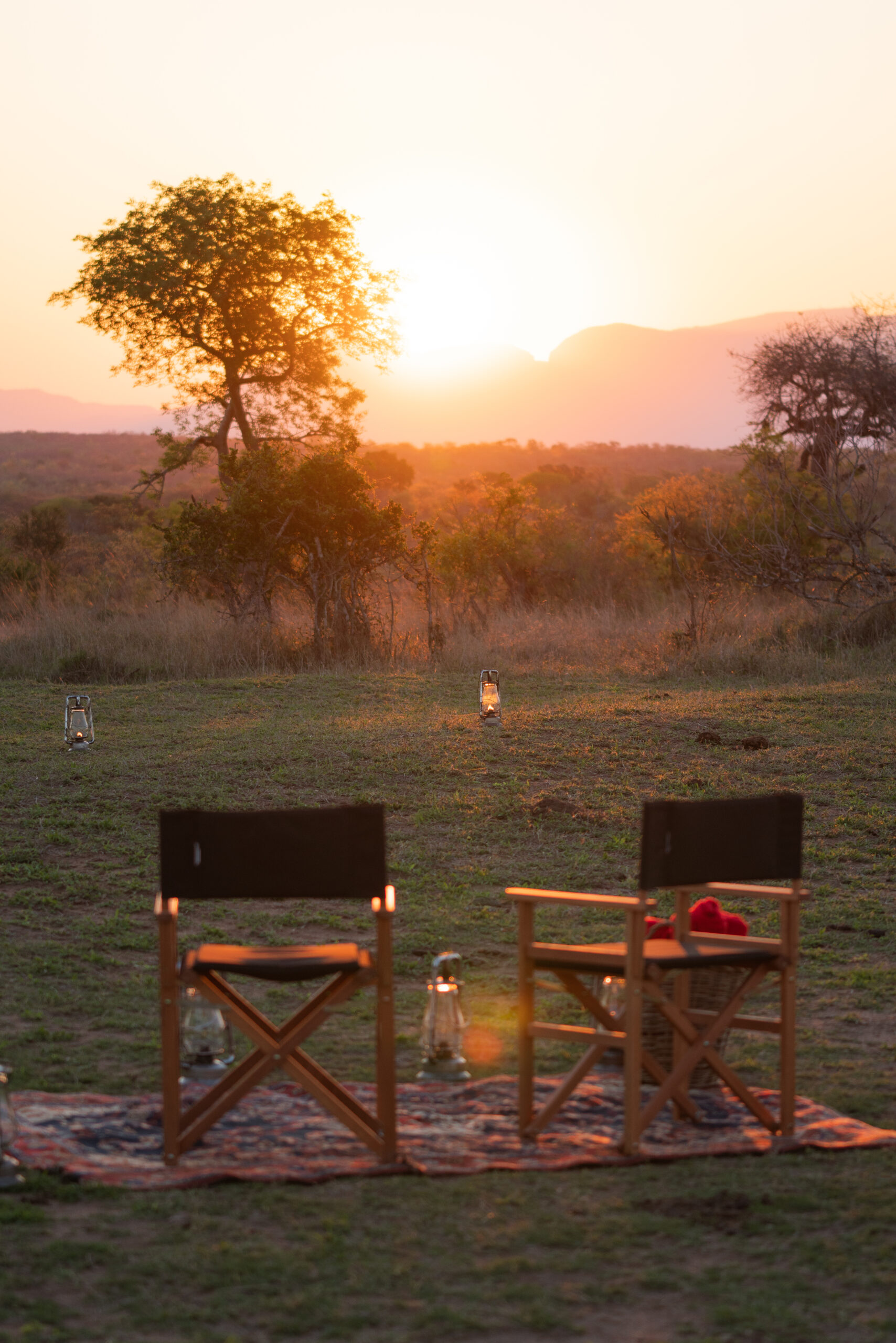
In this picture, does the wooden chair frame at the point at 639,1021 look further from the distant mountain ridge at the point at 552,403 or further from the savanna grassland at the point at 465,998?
the distant mountain ridge at the point at 552,403

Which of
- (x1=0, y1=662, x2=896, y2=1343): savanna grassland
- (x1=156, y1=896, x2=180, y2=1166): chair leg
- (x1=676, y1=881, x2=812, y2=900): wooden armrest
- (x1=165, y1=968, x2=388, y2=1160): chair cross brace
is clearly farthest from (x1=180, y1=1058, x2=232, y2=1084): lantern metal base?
(x1=676, y1=881, x2=812, y2=900): wooden armrest

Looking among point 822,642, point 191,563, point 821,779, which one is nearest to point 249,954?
point 821,779

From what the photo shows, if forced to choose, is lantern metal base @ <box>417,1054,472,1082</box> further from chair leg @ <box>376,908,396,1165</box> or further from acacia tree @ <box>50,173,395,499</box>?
acacia tree @ <box>50,173,395,499</box>

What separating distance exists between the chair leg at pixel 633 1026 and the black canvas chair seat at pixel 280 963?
26.9 inches

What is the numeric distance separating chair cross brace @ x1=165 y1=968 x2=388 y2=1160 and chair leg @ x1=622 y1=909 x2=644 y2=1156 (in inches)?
25.2

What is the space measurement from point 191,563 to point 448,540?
613 centimetres

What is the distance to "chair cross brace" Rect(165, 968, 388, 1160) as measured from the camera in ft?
10.9

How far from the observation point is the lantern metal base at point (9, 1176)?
10.2ft

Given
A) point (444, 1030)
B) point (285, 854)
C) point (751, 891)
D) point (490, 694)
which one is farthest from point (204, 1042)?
point (490, 694)

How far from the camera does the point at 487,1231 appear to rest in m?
2.91

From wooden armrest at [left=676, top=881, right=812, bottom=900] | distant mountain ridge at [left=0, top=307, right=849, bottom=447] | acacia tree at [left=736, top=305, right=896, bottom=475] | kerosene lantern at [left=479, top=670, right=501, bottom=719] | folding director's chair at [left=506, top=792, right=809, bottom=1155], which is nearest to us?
folding director's chair at [left=506, top=792, right=809, bottom=1155]

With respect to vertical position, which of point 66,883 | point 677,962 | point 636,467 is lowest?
point 66,883

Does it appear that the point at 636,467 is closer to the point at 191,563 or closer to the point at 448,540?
the point at 448,540

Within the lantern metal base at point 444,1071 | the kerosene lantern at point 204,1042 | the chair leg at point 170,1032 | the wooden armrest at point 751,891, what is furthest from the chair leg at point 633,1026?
the kerosene lantern at point 204,1042
